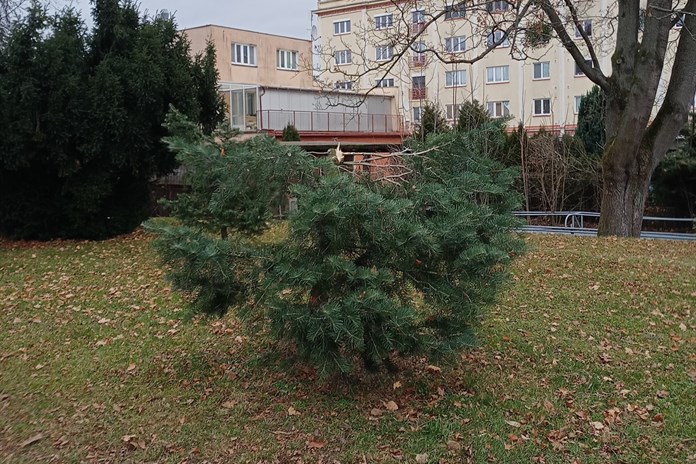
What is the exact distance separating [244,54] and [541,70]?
1989 cm

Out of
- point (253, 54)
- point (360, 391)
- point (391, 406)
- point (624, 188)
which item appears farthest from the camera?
point (253, 54)

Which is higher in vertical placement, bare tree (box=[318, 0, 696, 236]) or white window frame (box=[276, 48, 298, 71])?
white window frame (box=[276, 48, 298, 71])

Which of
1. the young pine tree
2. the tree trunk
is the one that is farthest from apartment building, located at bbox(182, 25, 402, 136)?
the young pine tree

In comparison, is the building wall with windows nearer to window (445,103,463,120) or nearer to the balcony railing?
the balcony railing

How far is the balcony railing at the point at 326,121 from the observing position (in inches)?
1312

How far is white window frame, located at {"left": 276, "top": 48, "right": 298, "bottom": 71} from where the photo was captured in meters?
49.2

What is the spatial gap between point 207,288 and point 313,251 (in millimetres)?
937

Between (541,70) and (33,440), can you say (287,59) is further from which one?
(33,440)

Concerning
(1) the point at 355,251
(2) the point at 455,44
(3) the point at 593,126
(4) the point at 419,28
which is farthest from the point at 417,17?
(1) the point at 355,251

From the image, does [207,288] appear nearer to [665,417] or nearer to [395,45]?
[665,417]

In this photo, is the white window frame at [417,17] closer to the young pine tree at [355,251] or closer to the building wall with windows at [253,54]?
the young pine tree at [355,251]

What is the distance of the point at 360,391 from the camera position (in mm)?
5324

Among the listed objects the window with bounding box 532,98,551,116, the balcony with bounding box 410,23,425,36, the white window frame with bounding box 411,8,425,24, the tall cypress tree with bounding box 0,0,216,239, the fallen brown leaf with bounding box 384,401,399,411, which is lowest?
the fallen brown leaf with bounding box 384,401,399,411

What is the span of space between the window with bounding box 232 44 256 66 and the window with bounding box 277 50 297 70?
7.53ft
